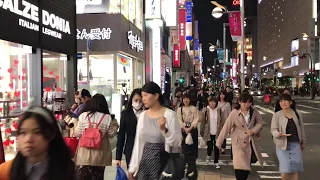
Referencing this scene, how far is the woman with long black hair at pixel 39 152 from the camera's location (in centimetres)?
233

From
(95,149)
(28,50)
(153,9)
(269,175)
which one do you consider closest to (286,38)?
(153,9)

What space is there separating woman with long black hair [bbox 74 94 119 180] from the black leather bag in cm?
122

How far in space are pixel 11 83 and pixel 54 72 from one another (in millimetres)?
2931

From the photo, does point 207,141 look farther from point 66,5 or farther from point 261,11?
point 261,11

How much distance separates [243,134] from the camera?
22.5 ft

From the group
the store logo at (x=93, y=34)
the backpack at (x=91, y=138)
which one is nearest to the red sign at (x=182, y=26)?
the store logo at (x=93, y=34)

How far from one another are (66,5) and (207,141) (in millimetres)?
5615

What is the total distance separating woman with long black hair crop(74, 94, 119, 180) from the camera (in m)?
5.32

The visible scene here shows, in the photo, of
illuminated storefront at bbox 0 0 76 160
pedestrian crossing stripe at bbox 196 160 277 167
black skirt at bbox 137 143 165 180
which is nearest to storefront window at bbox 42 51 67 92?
illuminated storefront at bbox 0 0 76 160

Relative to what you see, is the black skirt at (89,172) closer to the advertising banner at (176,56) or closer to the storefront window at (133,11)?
the storefront window at (133,11)

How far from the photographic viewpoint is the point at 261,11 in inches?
6358

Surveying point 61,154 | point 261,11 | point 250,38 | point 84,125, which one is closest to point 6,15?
point 84,125

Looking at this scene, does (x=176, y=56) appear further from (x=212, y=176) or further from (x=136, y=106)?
(x=136, y=106)

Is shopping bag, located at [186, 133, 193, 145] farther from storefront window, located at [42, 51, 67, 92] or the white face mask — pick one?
storefront window, located at [42, 51, 67, 92]
